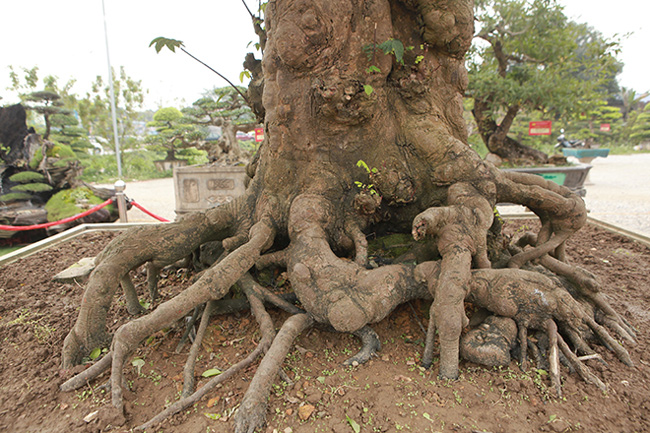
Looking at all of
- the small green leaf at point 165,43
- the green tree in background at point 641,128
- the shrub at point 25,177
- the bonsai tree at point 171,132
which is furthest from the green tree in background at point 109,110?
the green tree in background at point 641,128

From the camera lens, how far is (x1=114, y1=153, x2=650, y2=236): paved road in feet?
24.0

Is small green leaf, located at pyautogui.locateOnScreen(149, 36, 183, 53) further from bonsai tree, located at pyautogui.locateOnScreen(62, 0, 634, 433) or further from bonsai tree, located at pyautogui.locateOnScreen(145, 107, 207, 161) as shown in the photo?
bonsai tree, located at pyautogui.locateOnScreen(145, 107, 207, 161)

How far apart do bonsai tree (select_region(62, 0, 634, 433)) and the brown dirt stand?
0.36ft

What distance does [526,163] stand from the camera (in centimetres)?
1052

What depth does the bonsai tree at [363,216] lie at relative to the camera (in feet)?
7.05

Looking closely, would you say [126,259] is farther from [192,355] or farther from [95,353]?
[192,355]

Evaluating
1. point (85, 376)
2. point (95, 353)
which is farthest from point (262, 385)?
point (95, 353)

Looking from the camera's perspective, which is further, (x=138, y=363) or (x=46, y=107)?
(x=46, y=107)

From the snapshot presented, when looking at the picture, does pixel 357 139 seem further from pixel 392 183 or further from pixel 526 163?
pixel 526 163

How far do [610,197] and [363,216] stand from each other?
10.1 metres

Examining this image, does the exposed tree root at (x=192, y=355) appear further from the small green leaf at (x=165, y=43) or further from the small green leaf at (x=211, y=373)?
the small green leaf at (x=165, y=43)

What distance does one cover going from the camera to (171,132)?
50.0ft

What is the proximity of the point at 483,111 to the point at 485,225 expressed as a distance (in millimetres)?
8648

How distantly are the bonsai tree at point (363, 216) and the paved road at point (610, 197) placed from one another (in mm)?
3367
